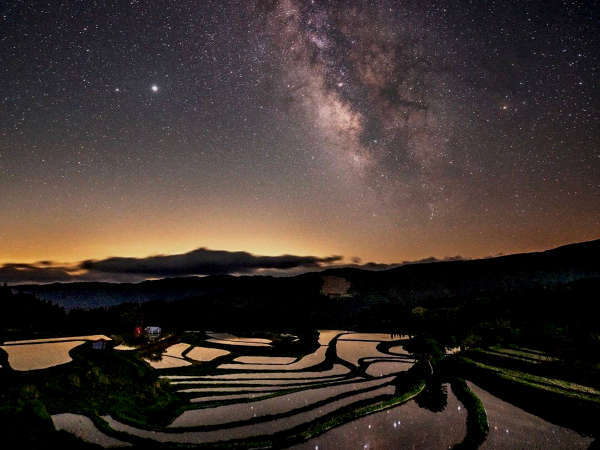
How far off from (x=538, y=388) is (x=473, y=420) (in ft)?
15.9

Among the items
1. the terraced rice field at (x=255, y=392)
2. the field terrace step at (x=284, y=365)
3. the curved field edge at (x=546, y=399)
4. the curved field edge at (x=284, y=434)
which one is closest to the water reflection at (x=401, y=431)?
the curved field edge at (x=284, y=434)

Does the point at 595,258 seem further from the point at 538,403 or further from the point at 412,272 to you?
the point at 538,403

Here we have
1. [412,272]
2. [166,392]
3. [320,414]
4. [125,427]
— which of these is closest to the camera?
[125,427]

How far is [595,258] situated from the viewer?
407 ft

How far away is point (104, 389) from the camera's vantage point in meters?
17.9

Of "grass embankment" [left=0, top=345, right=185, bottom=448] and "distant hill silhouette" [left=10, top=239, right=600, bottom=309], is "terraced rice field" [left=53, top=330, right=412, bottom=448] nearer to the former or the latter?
"grass embankment" [left=0, top=345, right=185, bottom=448]

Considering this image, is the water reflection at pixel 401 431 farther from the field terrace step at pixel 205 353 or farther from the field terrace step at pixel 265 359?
the field terrace step at pixel 205 353

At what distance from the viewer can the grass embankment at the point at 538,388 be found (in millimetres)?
15703

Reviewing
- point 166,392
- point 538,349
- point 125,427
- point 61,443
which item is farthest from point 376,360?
point 61,443

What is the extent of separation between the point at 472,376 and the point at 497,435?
11418 millimetres

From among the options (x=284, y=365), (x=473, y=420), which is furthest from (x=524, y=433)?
(x=284, y=365)

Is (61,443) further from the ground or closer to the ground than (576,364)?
further from the ground

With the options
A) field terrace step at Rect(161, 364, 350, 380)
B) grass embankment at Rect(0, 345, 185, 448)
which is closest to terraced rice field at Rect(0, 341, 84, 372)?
grass embankment at Rect(0, 345, 185, 448)

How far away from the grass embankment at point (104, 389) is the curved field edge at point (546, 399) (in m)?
18.2
